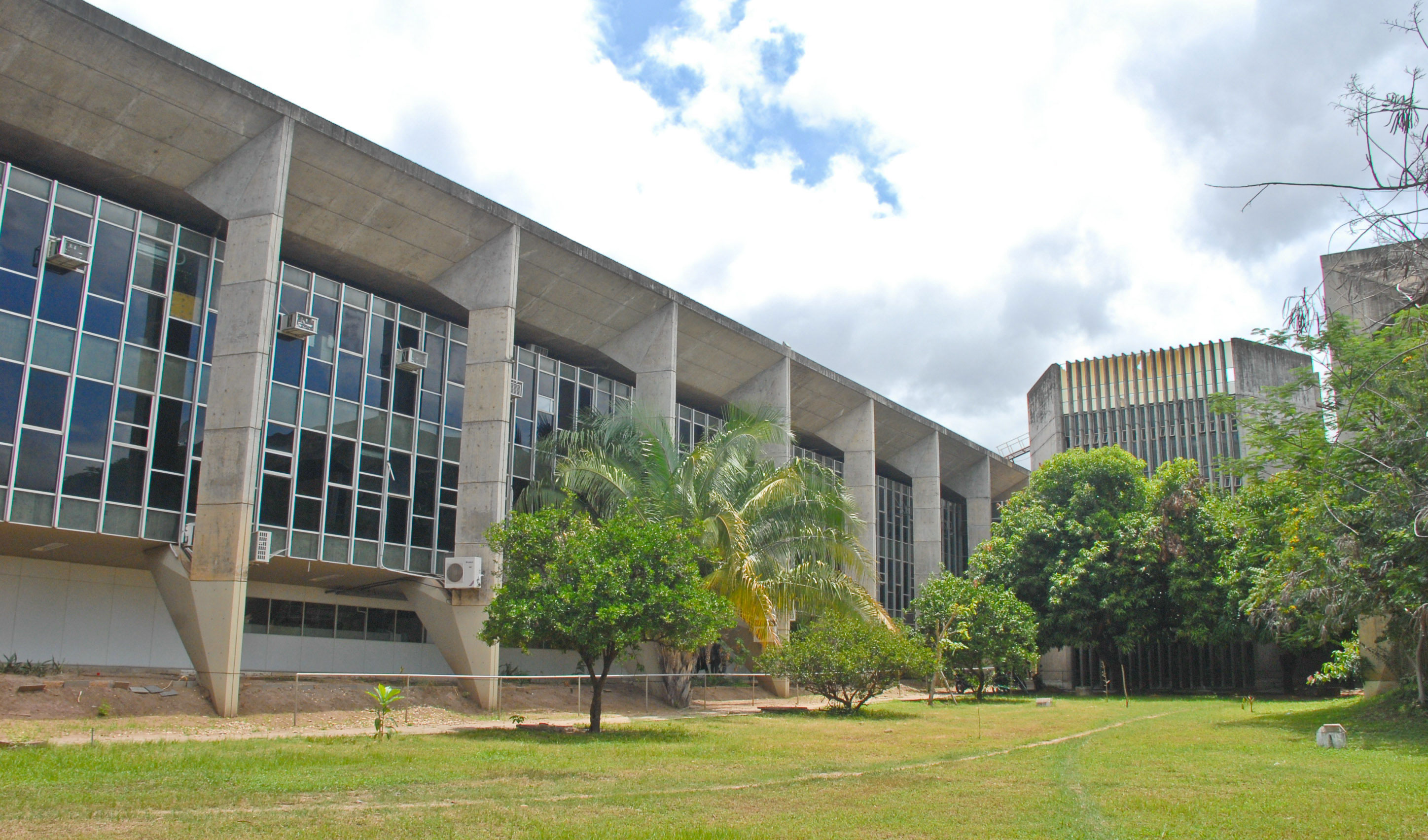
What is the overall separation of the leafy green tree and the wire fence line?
42.6ft

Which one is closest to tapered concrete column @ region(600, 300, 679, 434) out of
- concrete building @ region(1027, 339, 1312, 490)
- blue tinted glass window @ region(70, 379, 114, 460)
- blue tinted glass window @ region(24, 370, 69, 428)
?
blue tinted glass window @ region(70, 379, 114, 460)

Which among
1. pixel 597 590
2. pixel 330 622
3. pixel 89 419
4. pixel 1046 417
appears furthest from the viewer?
pixel 1046 417

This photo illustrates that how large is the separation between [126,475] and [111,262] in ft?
16.0

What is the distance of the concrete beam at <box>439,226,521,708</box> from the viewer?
2605cm

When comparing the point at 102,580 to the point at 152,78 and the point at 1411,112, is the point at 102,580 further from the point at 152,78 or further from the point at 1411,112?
the point at 1411,112

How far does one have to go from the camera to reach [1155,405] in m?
61.2

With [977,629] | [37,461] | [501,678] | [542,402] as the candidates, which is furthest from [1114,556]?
[37,461]

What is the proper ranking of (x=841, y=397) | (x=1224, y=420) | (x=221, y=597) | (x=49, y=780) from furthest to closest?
(x=1224, y=420) → (x=841, y=397) → (x=221, y=597) → (x=49, y=780)

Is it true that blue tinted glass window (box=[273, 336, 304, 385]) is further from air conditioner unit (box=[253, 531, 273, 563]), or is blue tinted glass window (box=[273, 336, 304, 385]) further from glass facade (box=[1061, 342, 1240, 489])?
glass facade (box=[1061, 342, 1240, 489])

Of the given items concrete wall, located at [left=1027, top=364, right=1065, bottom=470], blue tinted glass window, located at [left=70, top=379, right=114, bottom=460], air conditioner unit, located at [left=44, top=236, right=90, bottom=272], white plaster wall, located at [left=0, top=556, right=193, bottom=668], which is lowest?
white plaster wall, located at [left=0, top=556, right=193, bottom=668]

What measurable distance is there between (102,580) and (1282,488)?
27257 millimetres

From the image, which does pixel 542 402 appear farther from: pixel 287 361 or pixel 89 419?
pixel 89 419

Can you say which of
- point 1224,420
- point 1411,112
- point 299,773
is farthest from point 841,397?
point 1411,112

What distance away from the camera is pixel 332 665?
94.9 ft
